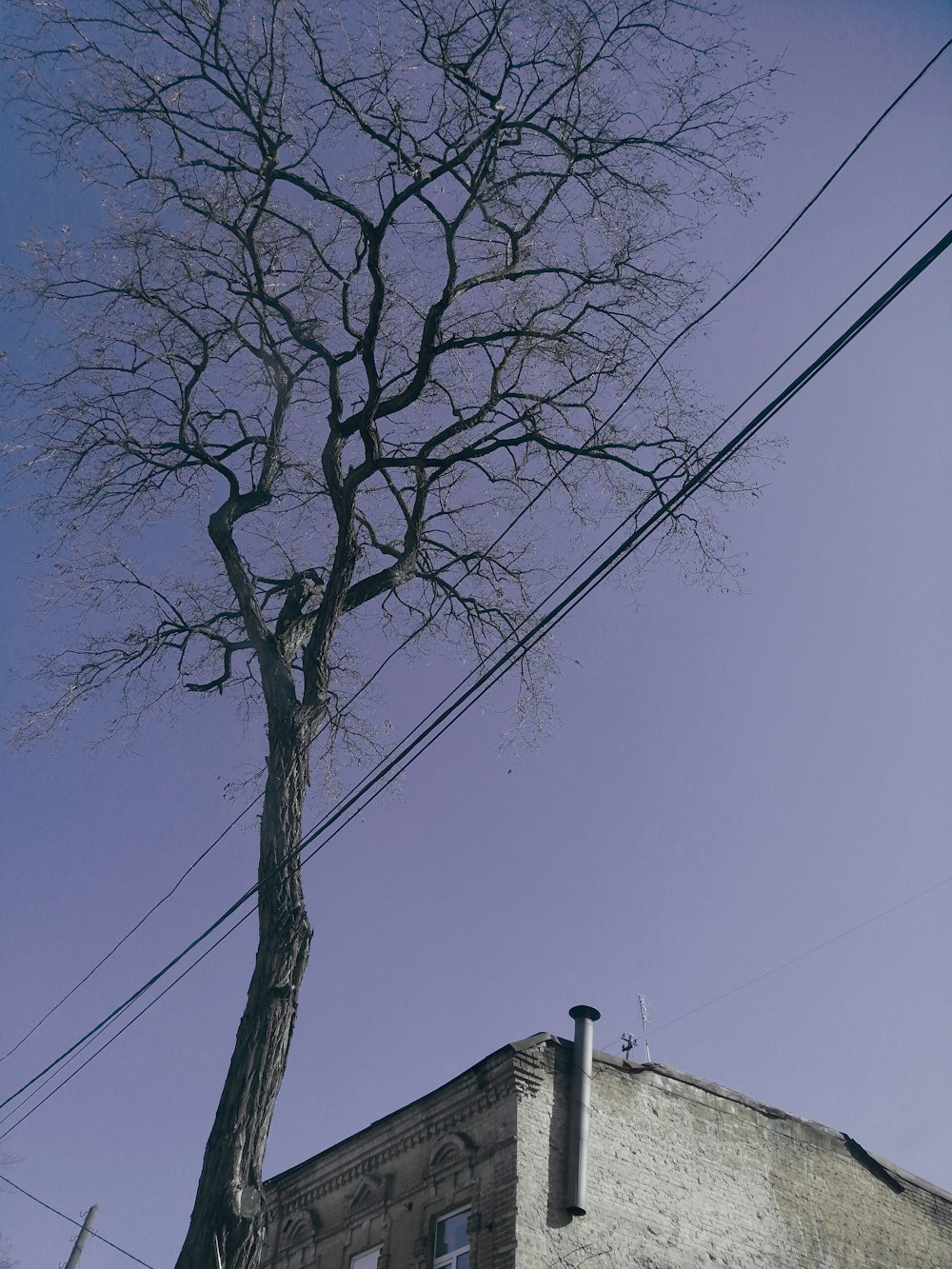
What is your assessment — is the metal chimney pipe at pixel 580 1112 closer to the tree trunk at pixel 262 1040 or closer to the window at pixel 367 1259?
the window at pixel 367 1259

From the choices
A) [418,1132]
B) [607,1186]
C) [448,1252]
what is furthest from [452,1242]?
[607,1186]

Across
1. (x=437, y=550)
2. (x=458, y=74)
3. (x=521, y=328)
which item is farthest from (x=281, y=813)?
(x=458, y=74)

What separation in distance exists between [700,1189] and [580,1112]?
95.5 inches

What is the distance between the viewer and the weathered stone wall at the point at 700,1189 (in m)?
13.6

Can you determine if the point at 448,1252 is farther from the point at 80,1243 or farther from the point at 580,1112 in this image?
the point at 80,1243

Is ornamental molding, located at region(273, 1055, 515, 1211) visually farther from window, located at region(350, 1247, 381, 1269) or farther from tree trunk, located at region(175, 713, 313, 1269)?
tree trunk, located at region(175, 713, 313, 1269)

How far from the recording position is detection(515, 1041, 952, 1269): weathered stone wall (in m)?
13.6

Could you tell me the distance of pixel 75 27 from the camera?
1040 cm

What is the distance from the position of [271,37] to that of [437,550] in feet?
17.3

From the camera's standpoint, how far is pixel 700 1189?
15.1 meters

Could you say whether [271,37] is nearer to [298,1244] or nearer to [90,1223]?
[298,1244]

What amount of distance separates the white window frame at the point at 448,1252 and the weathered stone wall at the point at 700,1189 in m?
1.03

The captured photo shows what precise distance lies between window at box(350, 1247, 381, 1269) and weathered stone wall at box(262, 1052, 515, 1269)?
0.07 m

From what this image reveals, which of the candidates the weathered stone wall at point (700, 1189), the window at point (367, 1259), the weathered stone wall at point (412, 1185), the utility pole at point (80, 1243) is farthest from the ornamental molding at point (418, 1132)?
the utility pole at point (80, 1243)
